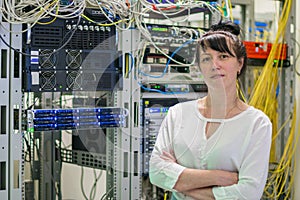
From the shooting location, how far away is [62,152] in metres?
3.14

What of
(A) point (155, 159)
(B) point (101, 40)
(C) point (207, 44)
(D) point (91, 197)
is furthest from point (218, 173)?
(D) point (91, 197)

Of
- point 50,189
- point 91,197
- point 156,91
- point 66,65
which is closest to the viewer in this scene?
point 66,65

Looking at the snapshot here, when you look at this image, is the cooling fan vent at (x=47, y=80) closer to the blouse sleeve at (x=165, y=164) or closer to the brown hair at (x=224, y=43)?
the blouse sleeve at (x=165, y=164)

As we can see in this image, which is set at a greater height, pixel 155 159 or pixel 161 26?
pixel 161 26

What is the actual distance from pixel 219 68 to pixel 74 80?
0.79m

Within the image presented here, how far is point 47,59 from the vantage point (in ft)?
7.73

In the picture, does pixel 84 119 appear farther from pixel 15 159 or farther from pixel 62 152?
Answer: pixel 62 152

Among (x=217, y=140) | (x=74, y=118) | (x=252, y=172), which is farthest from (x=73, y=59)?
(x=252, y=172)

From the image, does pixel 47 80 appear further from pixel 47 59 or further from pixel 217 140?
pixel 217 140

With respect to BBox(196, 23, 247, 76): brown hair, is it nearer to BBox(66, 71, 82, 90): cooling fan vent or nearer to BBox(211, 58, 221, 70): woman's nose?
BBox(211, 58, 221, 70): woman's nose

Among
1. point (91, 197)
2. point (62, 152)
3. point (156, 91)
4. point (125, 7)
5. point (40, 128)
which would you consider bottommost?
point (91, 197)

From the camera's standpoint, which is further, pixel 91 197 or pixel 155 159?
pixel 91 197

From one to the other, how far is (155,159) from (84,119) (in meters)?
0.55

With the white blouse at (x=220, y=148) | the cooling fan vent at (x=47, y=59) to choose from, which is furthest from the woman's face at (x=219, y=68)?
the cooling fan vent at (x=47, y=59)
